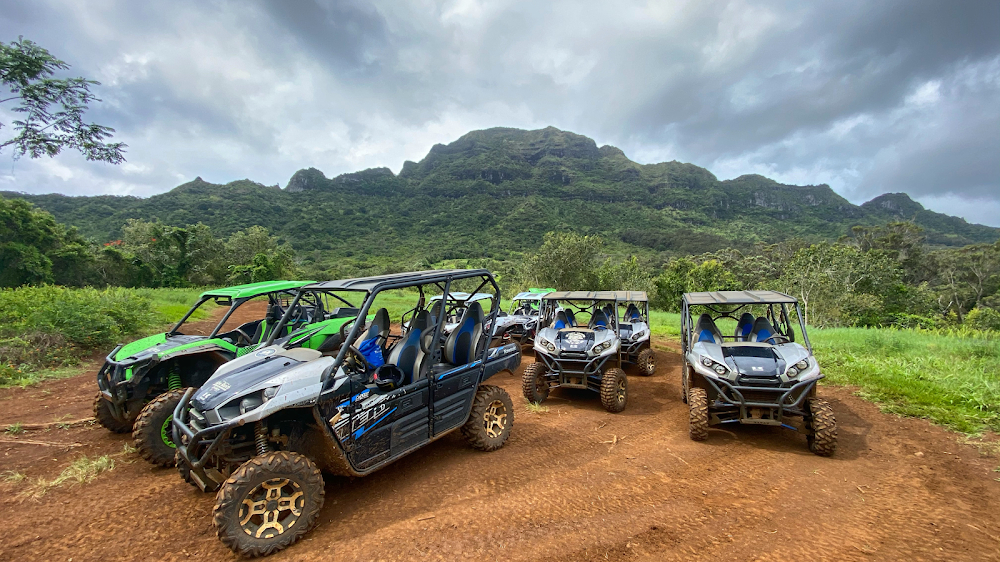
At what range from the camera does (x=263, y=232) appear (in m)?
40.2

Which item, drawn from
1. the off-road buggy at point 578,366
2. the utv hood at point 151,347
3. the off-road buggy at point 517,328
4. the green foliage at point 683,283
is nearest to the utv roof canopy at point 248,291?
the utv hood at point 151,347

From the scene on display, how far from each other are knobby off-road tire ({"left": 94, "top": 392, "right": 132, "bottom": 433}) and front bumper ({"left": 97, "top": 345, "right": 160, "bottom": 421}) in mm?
277

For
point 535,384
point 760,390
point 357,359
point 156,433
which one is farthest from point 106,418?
point 760,390

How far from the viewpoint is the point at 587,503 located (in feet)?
12.2

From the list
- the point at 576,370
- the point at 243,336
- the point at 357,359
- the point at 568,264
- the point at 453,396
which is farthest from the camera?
the point at 568,264

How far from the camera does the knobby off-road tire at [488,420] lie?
15.6 ft

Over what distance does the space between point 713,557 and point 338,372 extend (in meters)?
3.24

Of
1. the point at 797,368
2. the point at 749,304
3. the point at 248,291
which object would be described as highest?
the point at 248,291

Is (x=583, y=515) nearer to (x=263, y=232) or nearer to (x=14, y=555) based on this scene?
(x=14, y=555)

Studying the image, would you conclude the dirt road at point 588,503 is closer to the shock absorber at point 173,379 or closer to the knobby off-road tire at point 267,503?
the knobby off-road tire at point 267,503

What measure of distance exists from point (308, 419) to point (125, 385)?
3168mm

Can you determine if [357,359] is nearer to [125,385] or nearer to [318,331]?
[318,331]

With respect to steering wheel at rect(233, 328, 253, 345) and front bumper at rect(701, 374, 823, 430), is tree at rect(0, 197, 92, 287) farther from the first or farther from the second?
front bumper at rect(701, 374, 823, 430)

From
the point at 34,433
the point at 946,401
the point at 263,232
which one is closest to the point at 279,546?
the point at 34,433
